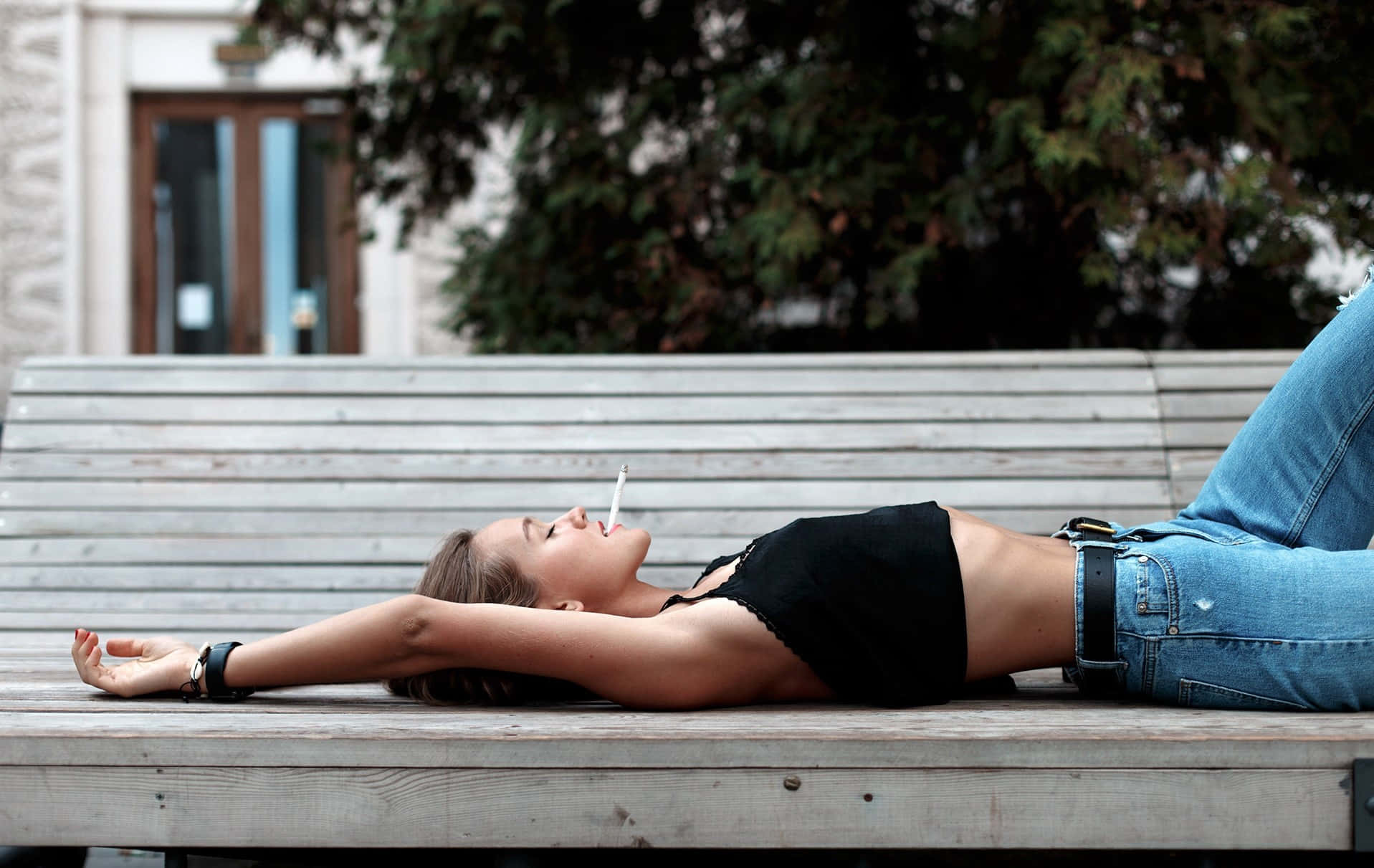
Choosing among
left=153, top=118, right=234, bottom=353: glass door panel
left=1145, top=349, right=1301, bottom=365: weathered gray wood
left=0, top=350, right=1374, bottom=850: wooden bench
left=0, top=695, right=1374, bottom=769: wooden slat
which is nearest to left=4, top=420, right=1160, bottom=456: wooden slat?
left=0, top=350, right=1374, bottom=850: wooden bench

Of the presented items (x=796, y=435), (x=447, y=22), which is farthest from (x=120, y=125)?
(x=796, y=435)

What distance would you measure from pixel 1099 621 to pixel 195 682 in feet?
4.97

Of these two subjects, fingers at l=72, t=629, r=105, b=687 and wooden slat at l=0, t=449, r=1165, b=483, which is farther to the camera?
wooden slat at l=0, t=449, r=1165, b=483

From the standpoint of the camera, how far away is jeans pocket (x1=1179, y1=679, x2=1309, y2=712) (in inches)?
72.6

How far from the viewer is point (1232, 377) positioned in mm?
3365

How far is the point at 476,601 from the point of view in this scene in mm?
2035

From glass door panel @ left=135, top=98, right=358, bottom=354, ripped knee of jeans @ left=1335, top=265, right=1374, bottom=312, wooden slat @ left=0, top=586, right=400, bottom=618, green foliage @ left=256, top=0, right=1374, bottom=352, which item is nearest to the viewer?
ripped knee of jeans @ left=1335, top=265, right=1374, bottom=312

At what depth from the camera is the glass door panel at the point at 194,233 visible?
9.61m

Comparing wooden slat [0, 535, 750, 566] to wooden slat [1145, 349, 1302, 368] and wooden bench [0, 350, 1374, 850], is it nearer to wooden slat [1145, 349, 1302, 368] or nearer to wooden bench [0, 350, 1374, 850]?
wooden bench [0, 350, 1374, 850]

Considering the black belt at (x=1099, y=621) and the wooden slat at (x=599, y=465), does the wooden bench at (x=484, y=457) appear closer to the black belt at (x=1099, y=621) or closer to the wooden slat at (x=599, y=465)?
the wooden slat at (x=599, y=465)

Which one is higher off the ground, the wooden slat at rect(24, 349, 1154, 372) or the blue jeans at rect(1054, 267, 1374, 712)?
the wooden slat at rect(24, 349, 1154, 372)

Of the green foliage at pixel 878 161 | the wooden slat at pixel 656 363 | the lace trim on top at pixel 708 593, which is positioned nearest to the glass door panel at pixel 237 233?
the green foliage at pixel 878 161

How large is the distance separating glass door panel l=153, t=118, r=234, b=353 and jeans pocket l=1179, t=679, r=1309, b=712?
9234mm

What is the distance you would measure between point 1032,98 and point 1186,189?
106cm
